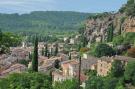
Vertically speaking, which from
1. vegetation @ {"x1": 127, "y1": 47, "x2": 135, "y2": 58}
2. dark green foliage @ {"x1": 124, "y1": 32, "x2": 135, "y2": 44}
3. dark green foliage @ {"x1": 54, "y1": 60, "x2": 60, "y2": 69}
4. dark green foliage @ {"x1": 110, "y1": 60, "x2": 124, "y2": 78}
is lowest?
dark green foliage @ {"x1": 54, "y1": 60, "x2": 60, "y2": 69}

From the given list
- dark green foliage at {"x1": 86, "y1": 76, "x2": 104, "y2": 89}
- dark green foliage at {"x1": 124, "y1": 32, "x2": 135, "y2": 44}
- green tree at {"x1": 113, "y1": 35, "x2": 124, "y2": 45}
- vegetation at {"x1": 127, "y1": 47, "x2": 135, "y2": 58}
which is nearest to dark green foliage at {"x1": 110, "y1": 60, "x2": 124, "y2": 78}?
dark green foliage at {"x1": 86, "y1": 76, "x2": 104, "y2": 89}

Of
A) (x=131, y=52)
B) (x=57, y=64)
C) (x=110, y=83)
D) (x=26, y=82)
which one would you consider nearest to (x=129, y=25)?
(x=57, y=64)

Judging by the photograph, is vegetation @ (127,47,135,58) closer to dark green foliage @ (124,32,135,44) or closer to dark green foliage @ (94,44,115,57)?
dark green foliage @ (94,44,115,57)

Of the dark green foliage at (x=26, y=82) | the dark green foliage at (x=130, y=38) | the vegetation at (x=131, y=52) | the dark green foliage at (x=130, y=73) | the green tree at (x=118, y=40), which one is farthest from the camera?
the green tree at (x=118, y=40)

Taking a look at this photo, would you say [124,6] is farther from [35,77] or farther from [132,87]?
[35,77]

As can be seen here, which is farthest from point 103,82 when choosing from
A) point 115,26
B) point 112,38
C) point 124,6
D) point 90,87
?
point 124,6

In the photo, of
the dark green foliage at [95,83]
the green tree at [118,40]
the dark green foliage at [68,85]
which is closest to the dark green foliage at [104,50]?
the green tree at [118,40]

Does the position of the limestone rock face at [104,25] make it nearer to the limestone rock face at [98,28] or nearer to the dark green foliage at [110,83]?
the limestone rock face at [98,28]
